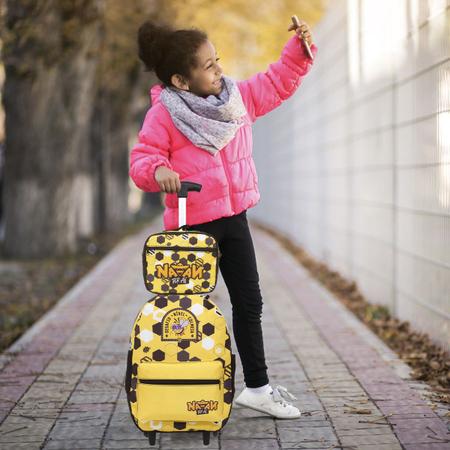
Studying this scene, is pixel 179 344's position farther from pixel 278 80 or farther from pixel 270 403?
pixel 278 80

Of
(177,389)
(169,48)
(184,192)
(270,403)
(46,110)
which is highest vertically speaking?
(46,110)

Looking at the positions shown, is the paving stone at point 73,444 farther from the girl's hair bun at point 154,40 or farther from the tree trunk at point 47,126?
the tree trunk at point 47,126

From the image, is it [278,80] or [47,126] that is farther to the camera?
[47,126]

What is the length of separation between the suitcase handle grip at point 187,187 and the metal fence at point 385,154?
7.27 feet

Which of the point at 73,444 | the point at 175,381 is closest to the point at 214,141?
the point at 175,381

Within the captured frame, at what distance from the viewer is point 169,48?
4.54m

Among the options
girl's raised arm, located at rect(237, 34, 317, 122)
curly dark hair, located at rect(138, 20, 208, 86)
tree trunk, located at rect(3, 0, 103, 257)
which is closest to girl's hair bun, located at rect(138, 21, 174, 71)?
curly dark hair, located at rect(138, 20, 208, 86)

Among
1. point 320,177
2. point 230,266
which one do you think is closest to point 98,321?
point 230,266

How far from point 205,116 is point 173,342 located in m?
1.05

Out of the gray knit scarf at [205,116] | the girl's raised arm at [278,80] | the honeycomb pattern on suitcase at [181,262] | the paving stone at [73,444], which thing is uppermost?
the girl's raised arm at [278,80]

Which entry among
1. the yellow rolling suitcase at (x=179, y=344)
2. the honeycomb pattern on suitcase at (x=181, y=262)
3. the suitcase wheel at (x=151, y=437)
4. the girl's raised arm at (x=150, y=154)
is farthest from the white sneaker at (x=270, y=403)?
the girl's raised arm at (x=150, y=154)

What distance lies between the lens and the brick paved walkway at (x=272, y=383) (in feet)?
14.6

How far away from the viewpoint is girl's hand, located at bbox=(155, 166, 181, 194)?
4203 mm

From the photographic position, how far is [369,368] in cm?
594
